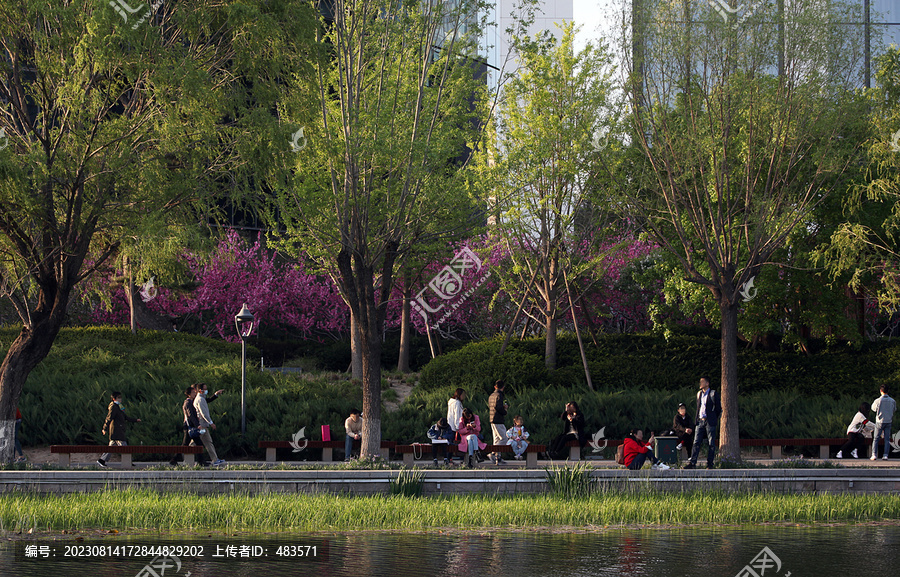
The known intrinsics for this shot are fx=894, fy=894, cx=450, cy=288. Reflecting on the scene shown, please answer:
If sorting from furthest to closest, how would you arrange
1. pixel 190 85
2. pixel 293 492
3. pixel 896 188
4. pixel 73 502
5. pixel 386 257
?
pixel 896 188 → pixel 386 257 → pixel 190 85 → pixel 293 492 → pixel 73 502

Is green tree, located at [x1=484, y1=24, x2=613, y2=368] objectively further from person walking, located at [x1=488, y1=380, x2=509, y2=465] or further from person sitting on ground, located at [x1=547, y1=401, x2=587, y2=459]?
person walking, located at [x1=488, y1=380, x2=509, y2=465]

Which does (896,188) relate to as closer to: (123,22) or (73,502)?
(123,22)

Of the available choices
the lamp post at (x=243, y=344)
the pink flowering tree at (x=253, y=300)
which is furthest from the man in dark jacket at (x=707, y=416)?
the pink flowering tree at (x=253, y=300)

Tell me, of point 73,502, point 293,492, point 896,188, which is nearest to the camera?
point 73,502

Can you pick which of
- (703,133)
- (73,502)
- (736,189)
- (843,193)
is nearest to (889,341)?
(843,193)

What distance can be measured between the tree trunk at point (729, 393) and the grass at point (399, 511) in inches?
170

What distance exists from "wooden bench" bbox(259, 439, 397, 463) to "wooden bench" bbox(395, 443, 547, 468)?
590mm

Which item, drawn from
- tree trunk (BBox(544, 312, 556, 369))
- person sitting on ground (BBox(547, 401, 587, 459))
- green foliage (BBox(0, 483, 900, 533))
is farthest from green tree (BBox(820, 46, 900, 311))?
green foliage (BBox(0, 483, 900, 533))

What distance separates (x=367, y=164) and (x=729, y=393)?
8.48 metres

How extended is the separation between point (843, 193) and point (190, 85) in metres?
17.2

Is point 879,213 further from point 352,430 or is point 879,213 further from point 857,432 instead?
point 352,430

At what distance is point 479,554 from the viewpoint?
30.9 ft

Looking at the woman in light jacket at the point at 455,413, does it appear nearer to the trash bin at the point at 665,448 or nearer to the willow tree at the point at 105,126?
the trash bin at the point at 665,448

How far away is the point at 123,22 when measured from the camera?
1398cm
